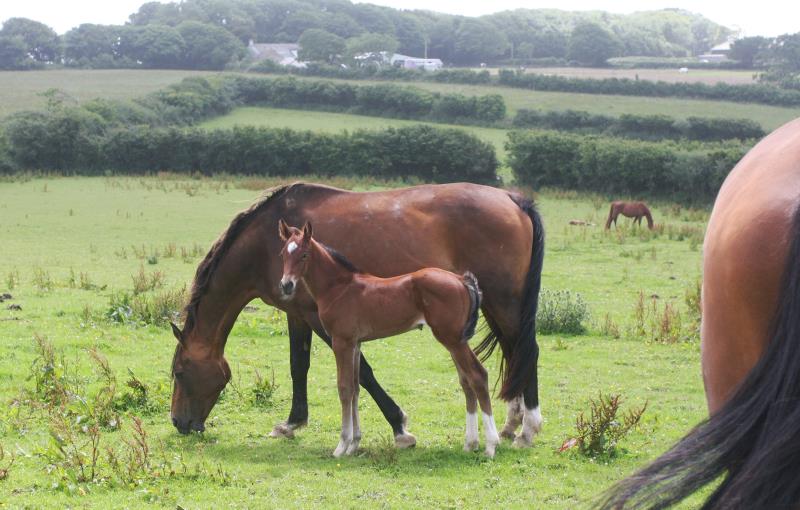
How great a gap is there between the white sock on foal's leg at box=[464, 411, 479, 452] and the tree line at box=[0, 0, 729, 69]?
9008 cm

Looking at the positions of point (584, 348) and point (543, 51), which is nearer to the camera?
point (584, 348)

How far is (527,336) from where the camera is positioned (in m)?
8.17

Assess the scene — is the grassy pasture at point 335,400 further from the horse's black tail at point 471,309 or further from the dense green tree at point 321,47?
the dense green tree at point 321,47

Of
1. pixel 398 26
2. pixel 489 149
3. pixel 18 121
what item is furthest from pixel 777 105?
pixel 398 26

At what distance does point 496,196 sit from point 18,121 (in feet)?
140

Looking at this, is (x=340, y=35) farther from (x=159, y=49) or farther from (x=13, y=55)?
(x=13, y=55)

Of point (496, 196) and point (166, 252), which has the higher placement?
point (496, 196)

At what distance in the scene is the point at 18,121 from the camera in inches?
1804

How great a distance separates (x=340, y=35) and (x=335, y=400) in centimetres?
12171

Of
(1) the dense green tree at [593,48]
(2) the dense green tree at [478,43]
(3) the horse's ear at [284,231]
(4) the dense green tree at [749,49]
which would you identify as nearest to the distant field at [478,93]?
(4) the dense green tree at [749,49]

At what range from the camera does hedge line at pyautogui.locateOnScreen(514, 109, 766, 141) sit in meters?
48.2

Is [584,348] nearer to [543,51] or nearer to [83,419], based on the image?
[83,419]

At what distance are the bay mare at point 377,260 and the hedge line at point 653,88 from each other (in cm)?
5361

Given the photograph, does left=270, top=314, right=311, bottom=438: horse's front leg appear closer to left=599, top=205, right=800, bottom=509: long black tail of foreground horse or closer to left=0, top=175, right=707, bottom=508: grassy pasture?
left=0, top=175, right=707, bottom=508: grassy pasture
